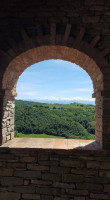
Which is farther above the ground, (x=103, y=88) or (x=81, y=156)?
(x=103, y=88)

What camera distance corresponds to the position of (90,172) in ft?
11.4

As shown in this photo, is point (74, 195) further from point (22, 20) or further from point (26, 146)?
point (22, 20)

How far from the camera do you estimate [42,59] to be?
14.7 ft

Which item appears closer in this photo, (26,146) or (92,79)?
(26,146)

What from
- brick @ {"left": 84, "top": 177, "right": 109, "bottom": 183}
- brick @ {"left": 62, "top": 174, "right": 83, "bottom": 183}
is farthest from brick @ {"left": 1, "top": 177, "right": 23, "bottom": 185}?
brick @ {"left": 84, "top": 177, "right": 109, "bottom": 183}

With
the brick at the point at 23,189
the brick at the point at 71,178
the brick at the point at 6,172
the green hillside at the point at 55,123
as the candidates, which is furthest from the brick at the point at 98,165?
the green hillside at the point at 55,123

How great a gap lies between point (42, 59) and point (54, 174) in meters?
3.09

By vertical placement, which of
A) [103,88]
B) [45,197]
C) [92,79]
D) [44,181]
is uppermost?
[92,79]

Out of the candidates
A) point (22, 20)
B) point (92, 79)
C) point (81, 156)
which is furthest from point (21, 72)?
point (81, 156)

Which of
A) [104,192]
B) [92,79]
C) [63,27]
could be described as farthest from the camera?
[92,79]

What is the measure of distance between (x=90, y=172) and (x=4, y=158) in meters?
2.02

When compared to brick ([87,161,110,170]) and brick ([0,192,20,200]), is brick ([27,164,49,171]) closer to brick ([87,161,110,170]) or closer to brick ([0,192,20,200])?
brick ([0,192,20,200])

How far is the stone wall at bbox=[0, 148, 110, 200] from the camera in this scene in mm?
3451

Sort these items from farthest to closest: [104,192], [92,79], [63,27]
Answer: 1. [92,79]
2. [63,27]
3. [104,192]
